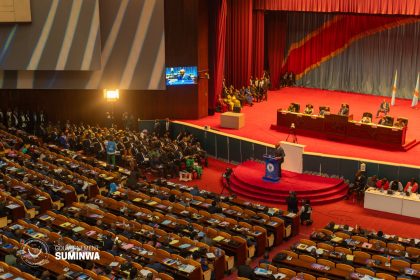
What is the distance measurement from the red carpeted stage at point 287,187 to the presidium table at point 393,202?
1357mm

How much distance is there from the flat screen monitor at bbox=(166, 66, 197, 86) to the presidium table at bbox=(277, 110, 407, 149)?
491cm

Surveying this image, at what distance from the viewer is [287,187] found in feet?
68.9

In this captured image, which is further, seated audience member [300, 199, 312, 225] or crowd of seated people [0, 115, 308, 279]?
seated audience member [300, 199, 312, 225]

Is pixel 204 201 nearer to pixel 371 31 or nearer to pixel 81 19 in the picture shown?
pixel 81 19

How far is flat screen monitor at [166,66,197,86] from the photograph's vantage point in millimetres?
28344

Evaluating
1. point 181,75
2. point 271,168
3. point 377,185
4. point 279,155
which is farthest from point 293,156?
point 181,75

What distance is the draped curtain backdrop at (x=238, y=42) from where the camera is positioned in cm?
3180

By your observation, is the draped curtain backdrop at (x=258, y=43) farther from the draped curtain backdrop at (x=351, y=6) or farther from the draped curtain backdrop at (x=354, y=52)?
the draped curtain backdrop at (x=354, y=52)

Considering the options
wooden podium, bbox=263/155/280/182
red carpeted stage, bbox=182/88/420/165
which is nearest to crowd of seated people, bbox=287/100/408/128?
red carpeted stage, bbox=182/88/420/165

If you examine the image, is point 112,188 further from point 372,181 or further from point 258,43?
point 258,43

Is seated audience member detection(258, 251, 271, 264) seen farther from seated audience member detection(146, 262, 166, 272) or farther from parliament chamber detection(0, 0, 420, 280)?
seated audience member detection(146, 262, 166, 272)

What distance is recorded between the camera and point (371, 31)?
33469 millimetres

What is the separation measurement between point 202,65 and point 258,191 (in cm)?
950

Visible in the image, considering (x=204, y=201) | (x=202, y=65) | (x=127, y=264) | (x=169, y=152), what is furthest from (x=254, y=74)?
(x=127, y=264)
